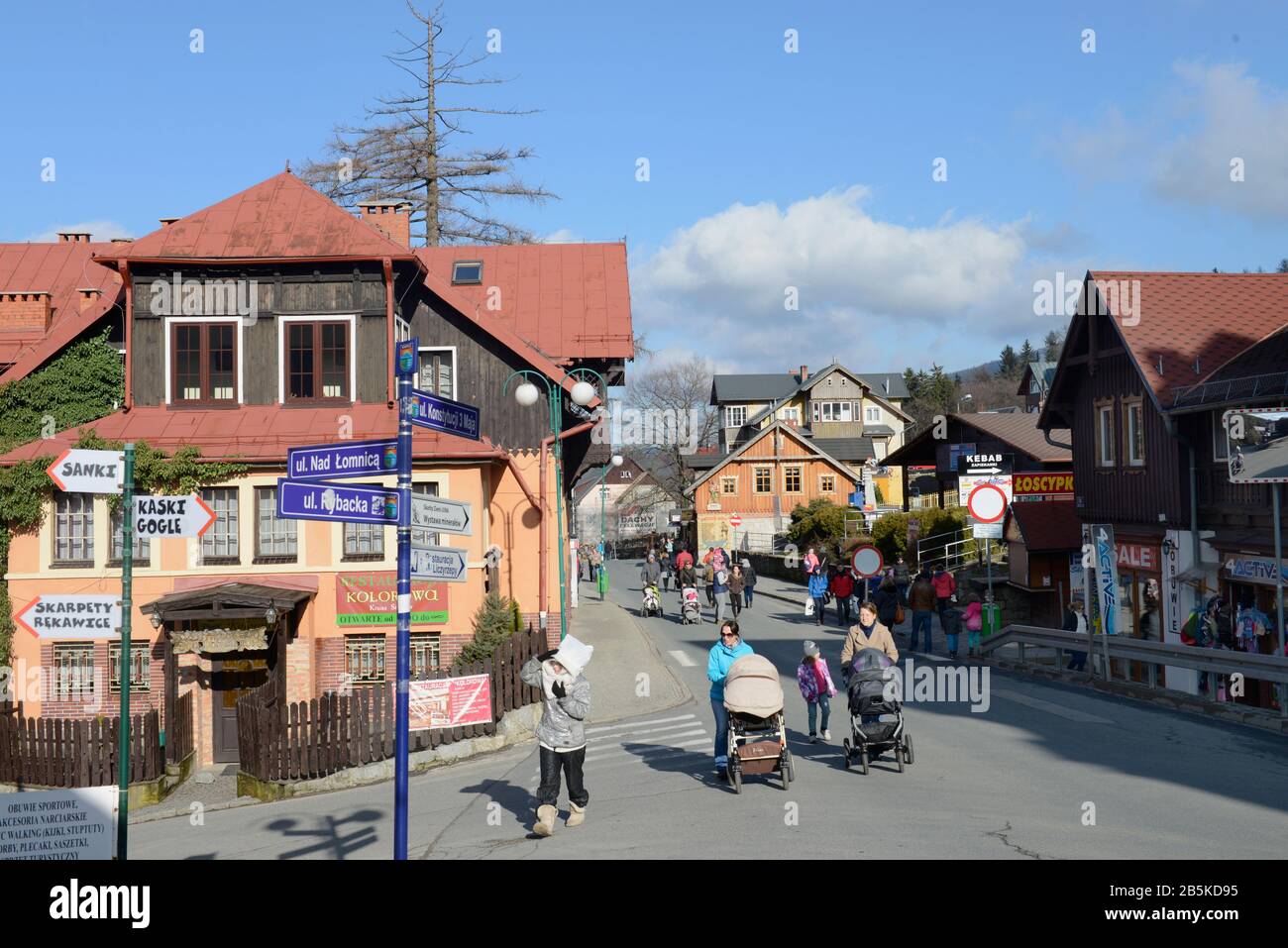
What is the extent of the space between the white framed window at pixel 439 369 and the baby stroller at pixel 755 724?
1393 cm

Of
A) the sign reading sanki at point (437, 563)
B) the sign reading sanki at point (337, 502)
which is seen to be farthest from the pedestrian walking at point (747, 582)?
the sign reading sanki at point (337, 502)

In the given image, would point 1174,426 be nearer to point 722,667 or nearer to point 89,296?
point 722,667

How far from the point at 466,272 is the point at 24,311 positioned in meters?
10.1

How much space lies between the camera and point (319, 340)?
74.4 feet

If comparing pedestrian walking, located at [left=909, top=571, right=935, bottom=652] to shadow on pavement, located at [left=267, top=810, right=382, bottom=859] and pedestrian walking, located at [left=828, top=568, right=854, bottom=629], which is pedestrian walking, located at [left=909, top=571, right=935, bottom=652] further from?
shadow on pavement, located at [left=267, top=810, right=382, bottom=859]

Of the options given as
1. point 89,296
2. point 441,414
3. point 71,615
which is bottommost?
point 71,615

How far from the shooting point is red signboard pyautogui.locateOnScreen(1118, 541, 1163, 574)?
2436 centimetres

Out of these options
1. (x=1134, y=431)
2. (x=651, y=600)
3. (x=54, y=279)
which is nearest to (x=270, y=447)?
(x=54, y=279)

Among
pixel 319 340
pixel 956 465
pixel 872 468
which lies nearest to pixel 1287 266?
pixel 872 468

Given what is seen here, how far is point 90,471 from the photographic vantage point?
8.98m

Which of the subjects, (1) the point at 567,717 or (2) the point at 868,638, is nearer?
(1) the point at 567,717

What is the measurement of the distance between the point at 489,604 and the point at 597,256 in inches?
487

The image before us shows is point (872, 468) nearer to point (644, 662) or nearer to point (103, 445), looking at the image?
A: point (644, 662)

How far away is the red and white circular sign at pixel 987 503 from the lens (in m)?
22.6
